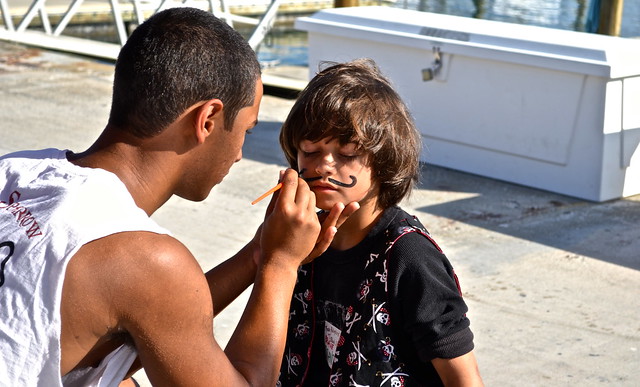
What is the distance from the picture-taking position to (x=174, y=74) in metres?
1.91

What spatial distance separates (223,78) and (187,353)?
0.57m

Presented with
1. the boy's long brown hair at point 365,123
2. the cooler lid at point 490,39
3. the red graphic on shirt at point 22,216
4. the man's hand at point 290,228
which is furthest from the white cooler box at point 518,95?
the red graphic on shirt at point 22,216

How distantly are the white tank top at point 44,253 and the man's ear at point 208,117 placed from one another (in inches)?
8.9

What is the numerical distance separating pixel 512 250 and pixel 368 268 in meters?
2.50

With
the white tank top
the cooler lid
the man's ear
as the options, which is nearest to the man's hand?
the man's ear

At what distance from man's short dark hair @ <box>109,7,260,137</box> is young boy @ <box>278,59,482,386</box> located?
306 mm

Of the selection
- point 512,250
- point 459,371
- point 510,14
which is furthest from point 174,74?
point 510,14

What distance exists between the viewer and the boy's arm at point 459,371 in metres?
2.07

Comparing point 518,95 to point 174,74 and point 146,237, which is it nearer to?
point 174,74

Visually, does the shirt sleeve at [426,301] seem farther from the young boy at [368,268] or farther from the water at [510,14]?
the water at [510,14]

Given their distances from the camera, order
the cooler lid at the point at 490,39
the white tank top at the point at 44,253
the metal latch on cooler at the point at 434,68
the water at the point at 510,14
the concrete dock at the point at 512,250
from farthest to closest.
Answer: the water at the point at 510,14
the metal latch on cooler at the point at 434,68
the cooler lid at the point at 490,39
the concrete dock at the point at 512,250
the white tank top at the point at 44,253

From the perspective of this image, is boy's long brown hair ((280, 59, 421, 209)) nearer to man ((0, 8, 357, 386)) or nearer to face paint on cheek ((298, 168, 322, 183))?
face paint on cheek ((298, 168, 322, 183))

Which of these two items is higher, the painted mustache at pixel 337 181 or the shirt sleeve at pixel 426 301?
the painted mustache at pixel 337 181

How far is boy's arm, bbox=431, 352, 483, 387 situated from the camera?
207 centimetres
